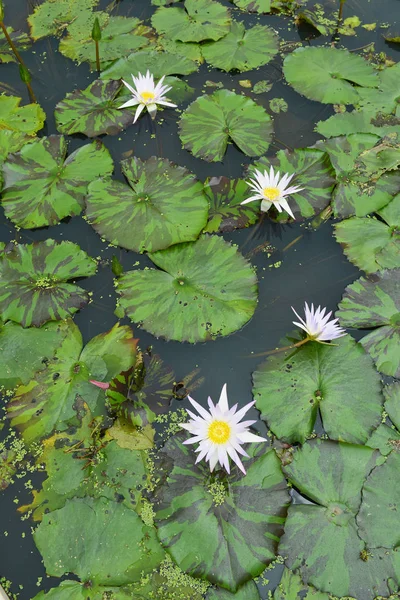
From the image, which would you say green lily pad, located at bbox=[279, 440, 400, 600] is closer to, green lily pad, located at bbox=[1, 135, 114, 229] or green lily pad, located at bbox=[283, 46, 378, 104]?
green lily pad, located at bbox=[1, 135, 114, 229]

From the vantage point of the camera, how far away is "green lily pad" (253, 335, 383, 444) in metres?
2.47

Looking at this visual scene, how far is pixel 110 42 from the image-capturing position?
4.15 meters

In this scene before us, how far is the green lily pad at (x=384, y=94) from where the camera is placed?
371 centimetres

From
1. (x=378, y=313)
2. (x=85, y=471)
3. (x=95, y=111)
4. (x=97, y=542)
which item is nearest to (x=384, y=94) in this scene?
(x=378, y=313)

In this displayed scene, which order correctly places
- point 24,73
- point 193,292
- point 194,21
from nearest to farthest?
point 193,292 → point 24,73 → point 194,21

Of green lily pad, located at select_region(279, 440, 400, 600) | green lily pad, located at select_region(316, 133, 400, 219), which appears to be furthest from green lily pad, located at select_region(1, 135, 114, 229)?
green lily pad, located at select_region(279, 440, 400, 600)

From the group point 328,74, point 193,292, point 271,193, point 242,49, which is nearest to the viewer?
point 193,292

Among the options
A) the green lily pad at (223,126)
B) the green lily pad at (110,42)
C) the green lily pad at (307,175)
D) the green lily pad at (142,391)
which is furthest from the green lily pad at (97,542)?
the green lily pad at (110,42)

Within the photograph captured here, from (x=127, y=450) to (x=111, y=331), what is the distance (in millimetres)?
701

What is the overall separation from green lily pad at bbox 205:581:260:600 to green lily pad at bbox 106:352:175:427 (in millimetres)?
847

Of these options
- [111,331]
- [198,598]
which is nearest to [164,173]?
[111,331]

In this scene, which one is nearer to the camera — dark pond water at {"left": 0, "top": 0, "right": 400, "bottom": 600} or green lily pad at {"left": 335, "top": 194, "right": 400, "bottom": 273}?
dark pond water at {"left": 0, "top": 0, "right": 400, "bottom": 600}

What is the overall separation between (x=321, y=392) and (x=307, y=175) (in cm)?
156

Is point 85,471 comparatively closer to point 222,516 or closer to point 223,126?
point 222,516
